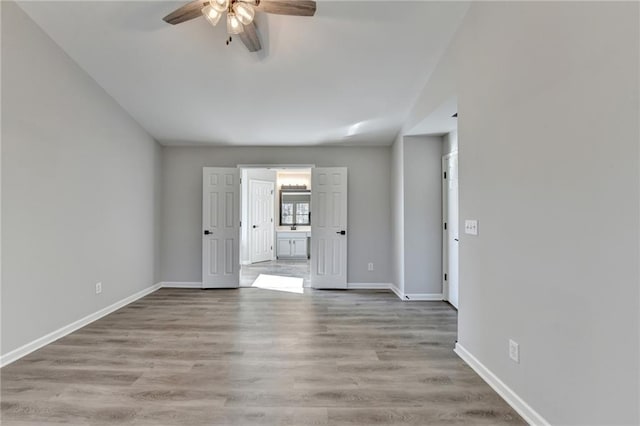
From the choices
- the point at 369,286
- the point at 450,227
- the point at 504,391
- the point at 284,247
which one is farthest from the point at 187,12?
the point at 284,247

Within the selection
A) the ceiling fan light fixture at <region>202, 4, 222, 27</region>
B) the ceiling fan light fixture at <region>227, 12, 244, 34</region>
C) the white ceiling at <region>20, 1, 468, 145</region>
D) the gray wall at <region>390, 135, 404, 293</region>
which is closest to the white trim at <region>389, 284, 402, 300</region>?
the gray wall at <region>390, 135, 404, 293</region>

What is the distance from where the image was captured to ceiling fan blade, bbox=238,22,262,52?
2.21m

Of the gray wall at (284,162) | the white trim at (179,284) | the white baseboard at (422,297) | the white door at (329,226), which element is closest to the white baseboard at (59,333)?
the white trim at (179,284)

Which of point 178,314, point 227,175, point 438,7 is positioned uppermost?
point 438,7

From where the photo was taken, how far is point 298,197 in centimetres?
808

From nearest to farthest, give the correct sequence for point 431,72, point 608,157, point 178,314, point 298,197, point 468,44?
point 608,157
point 468,44
point 431,72
point 178,314
point 298,197

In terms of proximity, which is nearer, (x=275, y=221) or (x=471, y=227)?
(x=471, y=227)

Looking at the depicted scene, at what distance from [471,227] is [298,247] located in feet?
19.3

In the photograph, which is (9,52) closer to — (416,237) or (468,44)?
(468,44)

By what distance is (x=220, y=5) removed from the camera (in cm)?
196

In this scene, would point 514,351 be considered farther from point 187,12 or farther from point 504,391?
point 187,12

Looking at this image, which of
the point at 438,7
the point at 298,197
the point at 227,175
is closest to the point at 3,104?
the point at 227,175

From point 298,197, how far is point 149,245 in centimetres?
415

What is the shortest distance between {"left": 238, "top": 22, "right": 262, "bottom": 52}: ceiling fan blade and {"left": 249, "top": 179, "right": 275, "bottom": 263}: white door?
4.94m
